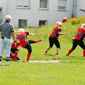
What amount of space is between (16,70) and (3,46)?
4.61ft

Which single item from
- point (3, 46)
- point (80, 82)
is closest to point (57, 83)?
point (80, 82)

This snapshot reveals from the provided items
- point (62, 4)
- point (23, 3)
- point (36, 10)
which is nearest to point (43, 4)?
point (36, 10)

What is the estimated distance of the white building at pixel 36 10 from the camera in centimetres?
3884

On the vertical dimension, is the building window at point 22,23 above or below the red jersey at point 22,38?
below

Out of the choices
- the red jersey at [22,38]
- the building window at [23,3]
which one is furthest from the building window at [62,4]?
the red jersey at [22,38]

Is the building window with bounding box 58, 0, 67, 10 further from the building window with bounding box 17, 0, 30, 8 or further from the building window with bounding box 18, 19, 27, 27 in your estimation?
the building window with bounding box 18, 19, 27, 27

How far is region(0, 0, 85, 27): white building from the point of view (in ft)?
127

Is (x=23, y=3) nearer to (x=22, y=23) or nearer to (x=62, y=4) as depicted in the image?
(x=22, y=23)

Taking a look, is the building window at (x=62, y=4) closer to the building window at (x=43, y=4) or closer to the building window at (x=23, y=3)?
the building window at (x=43, y=4)

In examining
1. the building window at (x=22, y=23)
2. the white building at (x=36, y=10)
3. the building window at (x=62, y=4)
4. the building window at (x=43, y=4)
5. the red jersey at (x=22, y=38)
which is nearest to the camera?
the red jersey at (x=22, y=38)

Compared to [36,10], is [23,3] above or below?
above

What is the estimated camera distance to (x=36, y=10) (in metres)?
39.6

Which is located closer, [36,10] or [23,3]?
[23,3]

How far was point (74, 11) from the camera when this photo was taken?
4078cm
